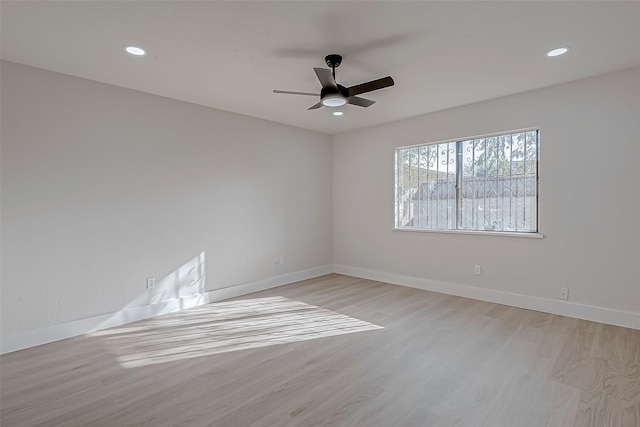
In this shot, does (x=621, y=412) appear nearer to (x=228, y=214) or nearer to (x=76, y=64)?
(x=228, y=214)

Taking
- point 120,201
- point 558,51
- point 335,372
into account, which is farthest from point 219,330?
point 558,51

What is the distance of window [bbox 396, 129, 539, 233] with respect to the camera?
383cm

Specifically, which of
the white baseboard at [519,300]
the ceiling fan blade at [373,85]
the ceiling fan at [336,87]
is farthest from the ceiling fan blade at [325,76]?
the white baseboard at [519,300]

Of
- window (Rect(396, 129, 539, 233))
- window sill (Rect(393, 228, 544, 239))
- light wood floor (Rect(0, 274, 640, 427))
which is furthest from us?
window (Rect(396, 129, 539, 233))

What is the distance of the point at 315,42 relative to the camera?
252 centimetres

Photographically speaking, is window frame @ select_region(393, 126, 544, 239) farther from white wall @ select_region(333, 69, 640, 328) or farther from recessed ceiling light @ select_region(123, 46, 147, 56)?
recessed ceiling light @ select_region(123, 46, 147, 56)

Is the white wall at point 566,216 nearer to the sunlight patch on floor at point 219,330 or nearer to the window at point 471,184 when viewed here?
the window at point 471,184

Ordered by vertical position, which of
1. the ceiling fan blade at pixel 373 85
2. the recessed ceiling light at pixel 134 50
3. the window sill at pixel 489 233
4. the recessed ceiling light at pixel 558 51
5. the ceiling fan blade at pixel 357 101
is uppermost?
the recessed ceiling light at pixel 558 51

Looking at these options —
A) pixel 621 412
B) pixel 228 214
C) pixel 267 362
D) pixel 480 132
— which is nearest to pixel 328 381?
pixel 267 362

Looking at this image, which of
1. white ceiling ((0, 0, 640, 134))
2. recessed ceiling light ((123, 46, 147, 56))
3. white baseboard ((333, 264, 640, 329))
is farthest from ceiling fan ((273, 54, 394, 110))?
white baseboard ((333, 264, 640, 329))

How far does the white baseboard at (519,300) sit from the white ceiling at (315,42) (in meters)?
2.40

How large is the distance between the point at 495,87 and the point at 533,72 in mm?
427

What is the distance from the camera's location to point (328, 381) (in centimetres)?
229

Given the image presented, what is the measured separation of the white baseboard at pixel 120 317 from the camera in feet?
9.30
